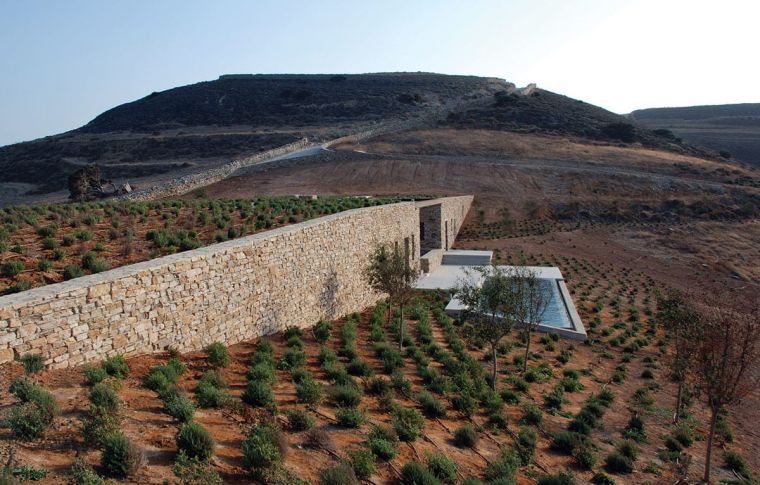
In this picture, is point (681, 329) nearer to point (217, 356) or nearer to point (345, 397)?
point (345, 397)

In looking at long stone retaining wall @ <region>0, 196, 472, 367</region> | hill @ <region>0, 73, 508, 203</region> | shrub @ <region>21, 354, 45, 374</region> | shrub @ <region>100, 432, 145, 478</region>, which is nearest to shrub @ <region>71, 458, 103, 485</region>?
shrub @ <region>100, 432, 145, 478</region>

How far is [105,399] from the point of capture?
6320mm

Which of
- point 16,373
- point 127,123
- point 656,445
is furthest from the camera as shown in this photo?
point 127,123

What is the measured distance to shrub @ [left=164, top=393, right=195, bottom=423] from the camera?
264 inches

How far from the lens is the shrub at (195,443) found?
231 inches

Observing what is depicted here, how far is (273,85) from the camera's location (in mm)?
94812

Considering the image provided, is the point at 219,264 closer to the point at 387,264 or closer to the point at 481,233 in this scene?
the point at 387,264

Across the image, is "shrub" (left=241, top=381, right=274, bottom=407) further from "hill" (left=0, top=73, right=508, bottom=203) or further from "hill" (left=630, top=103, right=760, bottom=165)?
"hill" (left=630, top=103, right=760, bottom=165)

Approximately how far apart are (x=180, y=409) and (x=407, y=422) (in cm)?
361

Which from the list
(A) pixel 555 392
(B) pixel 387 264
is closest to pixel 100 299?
(B) pixel 387 264

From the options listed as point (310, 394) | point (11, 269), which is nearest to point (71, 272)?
point (11, 269)

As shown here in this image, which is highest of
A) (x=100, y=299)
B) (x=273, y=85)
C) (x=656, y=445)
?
A: (x=273, y=85)

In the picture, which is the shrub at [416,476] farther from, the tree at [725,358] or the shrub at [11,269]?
the shrub at [11,269]

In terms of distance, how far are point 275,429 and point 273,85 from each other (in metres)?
95.3
